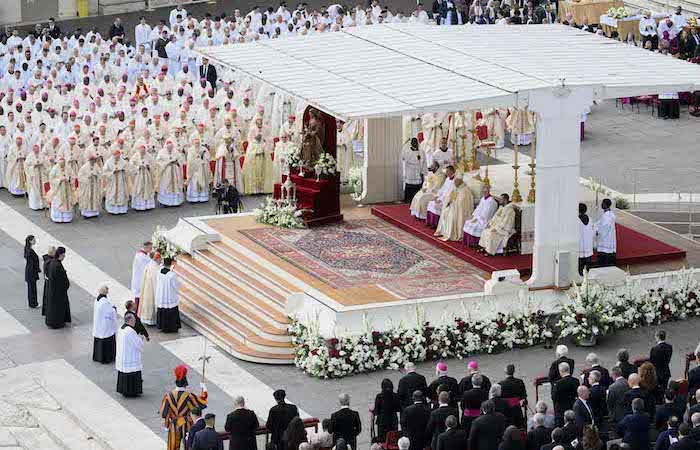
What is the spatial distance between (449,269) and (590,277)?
2.53m

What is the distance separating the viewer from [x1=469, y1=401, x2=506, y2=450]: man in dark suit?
24.2m

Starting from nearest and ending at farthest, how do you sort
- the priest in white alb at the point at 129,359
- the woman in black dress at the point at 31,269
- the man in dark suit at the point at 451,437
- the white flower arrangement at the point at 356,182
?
the man in dark suit at the point at 451,437 < the priest in white alb at the point at 129,359 < the woman in black dress at the point at 31,269 < the white flower arrangement at the point at 356,182

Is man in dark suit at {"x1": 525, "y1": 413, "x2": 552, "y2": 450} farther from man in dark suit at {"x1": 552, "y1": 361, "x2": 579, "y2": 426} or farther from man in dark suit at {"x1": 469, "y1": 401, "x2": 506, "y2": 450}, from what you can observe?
man in dark suit at {"x1": 552, "y1": 361, "x2": 579, "y2": 426}

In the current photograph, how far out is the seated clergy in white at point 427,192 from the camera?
34.6 m

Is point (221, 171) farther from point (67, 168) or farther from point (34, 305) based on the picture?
point (34, 305)

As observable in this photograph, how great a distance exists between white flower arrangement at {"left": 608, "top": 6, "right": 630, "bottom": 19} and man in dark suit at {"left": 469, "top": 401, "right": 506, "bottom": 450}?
26.0 metres

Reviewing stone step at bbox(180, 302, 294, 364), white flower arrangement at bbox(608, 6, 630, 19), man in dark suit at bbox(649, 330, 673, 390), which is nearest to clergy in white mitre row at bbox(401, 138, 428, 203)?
stone step at bbox(180, 302, 294, 364)

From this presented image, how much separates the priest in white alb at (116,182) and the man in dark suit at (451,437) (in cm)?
1522

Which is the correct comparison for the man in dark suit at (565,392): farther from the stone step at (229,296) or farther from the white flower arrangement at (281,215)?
the white flower arrangement at (281,215)

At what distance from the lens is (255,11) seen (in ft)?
165

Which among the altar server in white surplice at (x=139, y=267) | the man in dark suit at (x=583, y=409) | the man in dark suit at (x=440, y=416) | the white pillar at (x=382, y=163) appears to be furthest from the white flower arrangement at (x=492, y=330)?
the white pillar at (x=382, y=163)

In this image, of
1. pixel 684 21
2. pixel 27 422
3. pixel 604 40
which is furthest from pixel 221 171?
pixel 684 21

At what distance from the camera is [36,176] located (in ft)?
125

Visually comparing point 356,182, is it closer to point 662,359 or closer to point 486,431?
point 662,359
